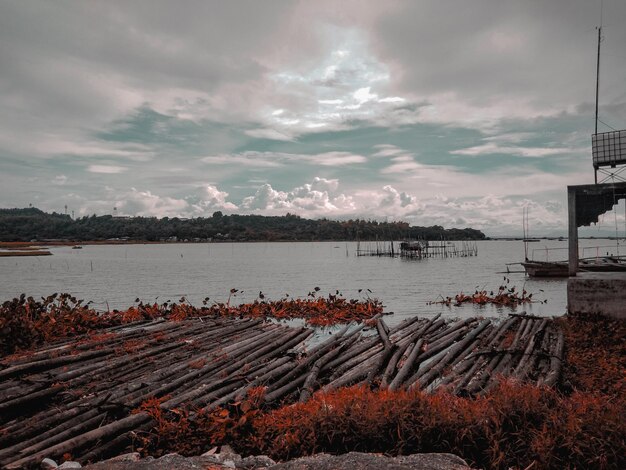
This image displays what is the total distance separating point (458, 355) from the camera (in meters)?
11.9

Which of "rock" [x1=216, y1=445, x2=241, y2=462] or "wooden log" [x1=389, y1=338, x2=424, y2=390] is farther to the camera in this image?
"wooden log" [x1=389, y1=338, x2=424, y2=390]

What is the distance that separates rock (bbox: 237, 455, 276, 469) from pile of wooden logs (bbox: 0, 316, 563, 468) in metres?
2.04

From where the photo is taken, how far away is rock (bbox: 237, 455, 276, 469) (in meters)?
5.52

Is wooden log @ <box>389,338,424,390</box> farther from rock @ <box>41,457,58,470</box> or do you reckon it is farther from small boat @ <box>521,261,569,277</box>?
small boat @ <box>521,261,569,277</box>

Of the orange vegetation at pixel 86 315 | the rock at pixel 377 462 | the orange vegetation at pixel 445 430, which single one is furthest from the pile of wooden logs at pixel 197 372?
the rock at pixel 377 462

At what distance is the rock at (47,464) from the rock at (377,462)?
308cm

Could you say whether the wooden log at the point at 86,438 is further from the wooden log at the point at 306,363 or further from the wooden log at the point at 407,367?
the wooden log at the point at 407,367

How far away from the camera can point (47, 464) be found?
5.77 m

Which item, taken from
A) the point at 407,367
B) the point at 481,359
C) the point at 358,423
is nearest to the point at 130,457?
the point at 358,423

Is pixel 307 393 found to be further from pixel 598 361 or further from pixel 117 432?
pixel 598 361

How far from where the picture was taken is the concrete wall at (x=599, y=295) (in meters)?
15.4

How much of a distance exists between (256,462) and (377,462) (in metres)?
1.63

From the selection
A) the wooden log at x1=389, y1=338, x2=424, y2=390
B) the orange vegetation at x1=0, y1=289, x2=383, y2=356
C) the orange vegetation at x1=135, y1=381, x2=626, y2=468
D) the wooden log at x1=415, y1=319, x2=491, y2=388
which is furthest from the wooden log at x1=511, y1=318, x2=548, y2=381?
the orange vegetation at x1=0, y1=289, x2=383, y2=356

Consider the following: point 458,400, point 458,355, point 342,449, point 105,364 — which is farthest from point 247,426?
point 458,355
